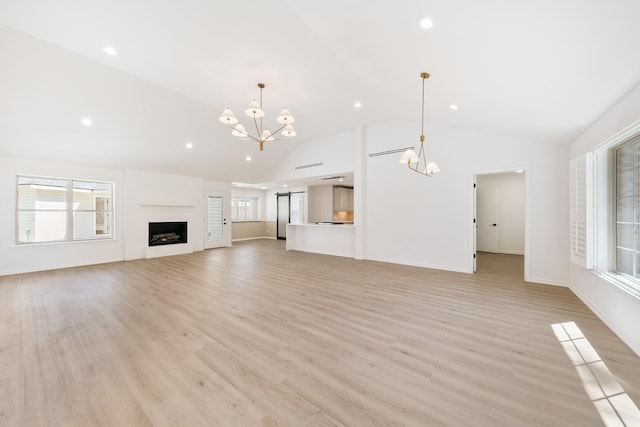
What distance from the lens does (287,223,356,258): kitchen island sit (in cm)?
758

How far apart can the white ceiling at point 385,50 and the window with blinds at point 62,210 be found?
1102mm

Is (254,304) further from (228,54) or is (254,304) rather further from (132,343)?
(228,54)

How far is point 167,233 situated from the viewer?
8.34 m

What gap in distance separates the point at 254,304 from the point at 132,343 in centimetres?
145

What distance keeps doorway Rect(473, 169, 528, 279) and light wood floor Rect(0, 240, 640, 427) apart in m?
4.00

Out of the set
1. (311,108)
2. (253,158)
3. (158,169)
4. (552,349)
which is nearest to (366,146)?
(311,108)

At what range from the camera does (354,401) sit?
5.84ft

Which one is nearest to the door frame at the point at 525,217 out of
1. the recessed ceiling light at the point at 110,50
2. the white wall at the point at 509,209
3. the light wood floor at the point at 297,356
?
the light wood floor at the point at 297,356

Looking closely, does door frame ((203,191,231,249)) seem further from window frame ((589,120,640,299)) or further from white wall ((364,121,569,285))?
window frame ((589,120,640,299))

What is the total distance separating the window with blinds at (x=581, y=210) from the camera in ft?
11.1

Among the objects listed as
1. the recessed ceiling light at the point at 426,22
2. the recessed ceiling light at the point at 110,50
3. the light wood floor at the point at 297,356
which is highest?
the recessed ceiling light at the point at 110,50

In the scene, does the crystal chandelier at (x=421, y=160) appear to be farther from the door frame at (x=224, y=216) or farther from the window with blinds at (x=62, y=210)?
the window with blinds at (x=62, y=210)

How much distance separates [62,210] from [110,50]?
4714 millimetres

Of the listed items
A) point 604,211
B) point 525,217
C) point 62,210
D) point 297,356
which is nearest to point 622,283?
point 604,211
